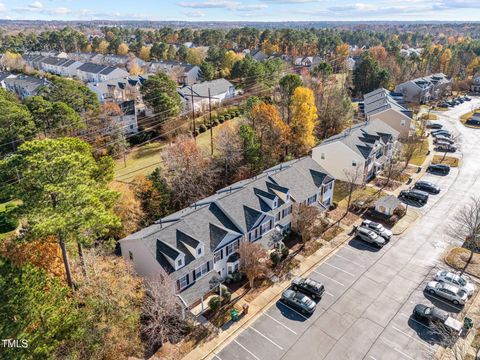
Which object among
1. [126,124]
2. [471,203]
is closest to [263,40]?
[126,124]

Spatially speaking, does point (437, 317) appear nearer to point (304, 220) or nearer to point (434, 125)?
point (304, 220)

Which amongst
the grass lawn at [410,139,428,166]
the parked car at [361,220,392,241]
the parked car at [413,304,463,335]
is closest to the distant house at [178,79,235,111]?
the grass lawn at [410,139,428,166]

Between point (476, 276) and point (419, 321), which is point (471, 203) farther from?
point (419, 321)

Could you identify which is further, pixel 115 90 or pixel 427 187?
pixel 115 90

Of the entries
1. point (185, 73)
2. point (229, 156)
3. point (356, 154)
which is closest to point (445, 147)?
point (356, 154)

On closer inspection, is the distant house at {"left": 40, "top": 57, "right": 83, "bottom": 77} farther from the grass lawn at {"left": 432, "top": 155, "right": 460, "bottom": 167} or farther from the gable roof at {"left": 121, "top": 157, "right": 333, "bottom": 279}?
the grass lawn at {"left": 432, "top": 155, "right": 460, "bottom": 167}

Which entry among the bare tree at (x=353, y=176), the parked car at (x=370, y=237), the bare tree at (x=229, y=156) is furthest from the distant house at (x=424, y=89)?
the parked car at (x=370, y=237)
